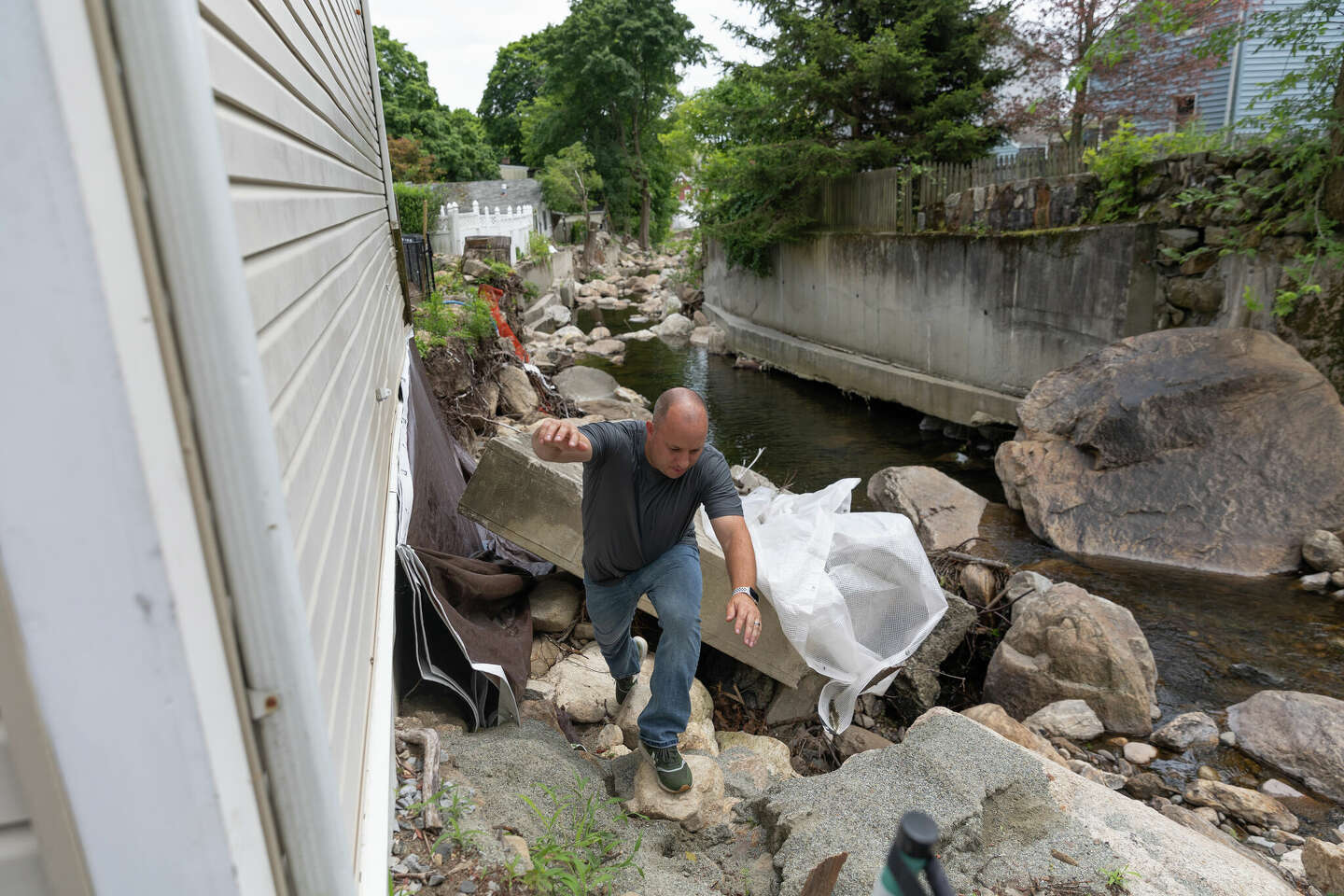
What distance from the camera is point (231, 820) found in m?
1.10

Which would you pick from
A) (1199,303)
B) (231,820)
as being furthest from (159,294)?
(1199,303)

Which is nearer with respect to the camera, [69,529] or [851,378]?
[69,529]

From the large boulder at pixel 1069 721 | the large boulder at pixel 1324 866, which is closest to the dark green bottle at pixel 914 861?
the large boulder at pixel 1324 866

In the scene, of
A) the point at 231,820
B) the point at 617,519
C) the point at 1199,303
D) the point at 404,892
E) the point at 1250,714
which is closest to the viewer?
the point at 231,820

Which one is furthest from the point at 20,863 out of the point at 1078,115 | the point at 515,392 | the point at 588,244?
the point at 588,244

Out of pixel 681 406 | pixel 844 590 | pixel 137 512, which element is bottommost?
pixel 844 590

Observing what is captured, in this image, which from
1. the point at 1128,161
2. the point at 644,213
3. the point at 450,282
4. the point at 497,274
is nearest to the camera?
the point at 1128,161

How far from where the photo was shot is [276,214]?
6.01 ft

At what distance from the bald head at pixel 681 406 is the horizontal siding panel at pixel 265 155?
148 cm

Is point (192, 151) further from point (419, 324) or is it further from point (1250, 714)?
point (419, 324)

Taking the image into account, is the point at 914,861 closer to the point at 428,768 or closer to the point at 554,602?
the point at 428,768

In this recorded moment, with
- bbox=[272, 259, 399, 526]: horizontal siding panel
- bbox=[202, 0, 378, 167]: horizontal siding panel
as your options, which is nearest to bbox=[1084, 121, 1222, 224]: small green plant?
bbox=[202, 0, 378, 167]: horizontal siding panel

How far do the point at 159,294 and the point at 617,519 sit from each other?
8.55 ft

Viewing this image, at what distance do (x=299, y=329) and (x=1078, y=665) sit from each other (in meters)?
4.82
